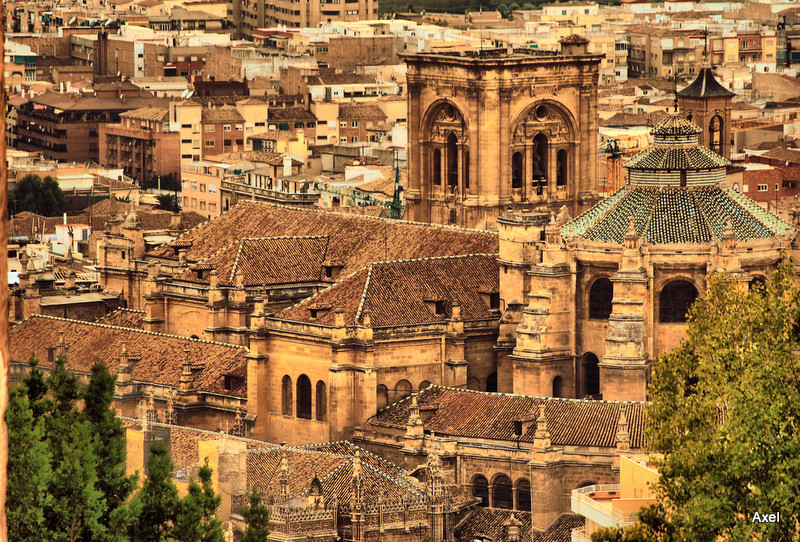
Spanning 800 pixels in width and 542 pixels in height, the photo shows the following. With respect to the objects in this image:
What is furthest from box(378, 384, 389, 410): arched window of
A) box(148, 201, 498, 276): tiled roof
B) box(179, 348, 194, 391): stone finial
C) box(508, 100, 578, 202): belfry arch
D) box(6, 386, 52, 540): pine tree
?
box(6, 386, 52, 540): pine tree

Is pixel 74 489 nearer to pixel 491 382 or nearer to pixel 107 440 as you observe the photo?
pixel 107 440

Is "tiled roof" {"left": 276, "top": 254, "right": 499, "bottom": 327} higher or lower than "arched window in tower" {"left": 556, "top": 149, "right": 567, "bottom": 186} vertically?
lower

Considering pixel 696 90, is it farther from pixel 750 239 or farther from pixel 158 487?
pixel 158 487

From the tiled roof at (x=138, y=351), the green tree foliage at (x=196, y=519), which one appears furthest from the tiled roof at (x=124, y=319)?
the green tree foliage at (x=196, y=519)

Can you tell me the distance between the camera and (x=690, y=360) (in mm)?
67500

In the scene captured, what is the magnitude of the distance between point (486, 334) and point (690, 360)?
44.7 m

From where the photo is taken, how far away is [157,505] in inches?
2566

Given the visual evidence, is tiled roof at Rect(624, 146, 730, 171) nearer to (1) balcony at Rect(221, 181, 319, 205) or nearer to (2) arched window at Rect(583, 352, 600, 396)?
(2) arched window at Rect(583, 352, 600, 396)

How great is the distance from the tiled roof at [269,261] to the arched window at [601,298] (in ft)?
55.0

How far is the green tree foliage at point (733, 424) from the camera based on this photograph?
61.0 metres

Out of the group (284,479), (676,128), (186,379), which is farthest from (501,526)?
(186,379)

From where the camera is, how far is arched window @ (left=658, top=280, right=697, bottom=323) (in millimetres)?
107500

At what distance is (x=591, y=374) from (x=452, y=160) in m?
23.9

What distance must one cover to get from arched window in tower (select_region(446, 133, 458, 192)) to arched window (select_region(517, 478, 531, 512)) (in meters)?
32.4
